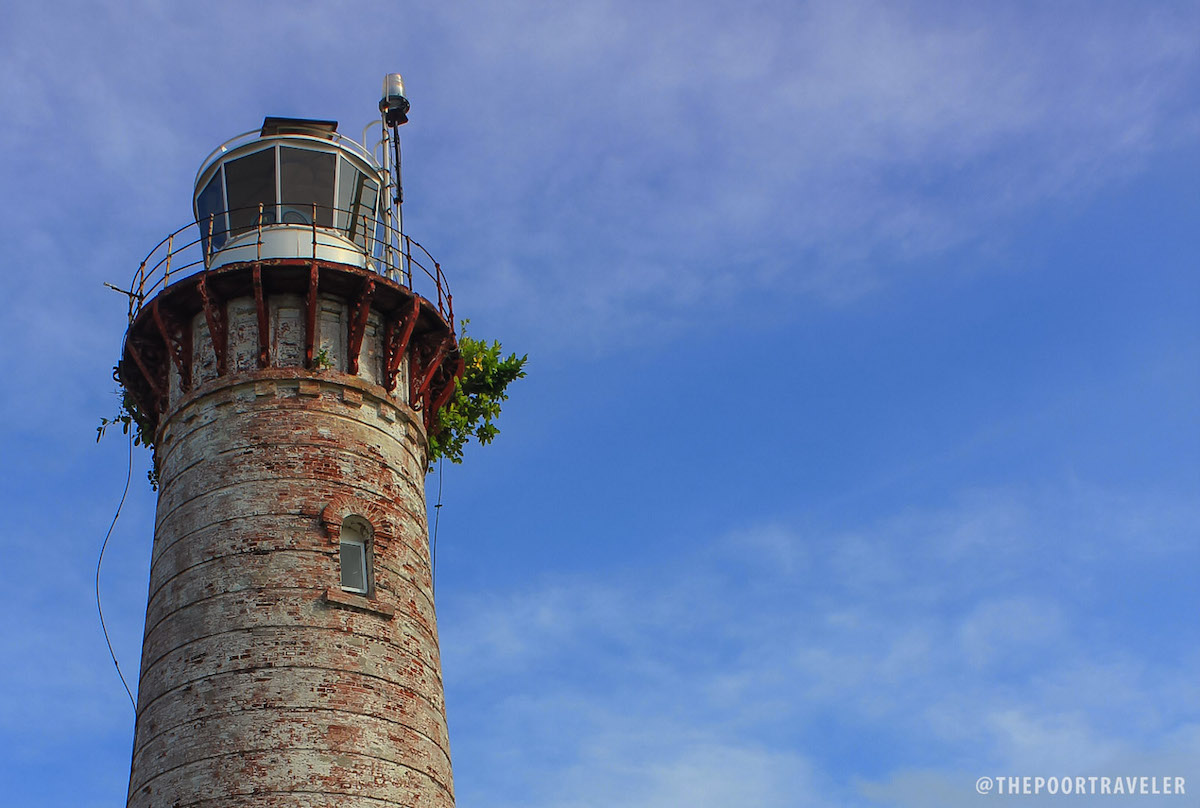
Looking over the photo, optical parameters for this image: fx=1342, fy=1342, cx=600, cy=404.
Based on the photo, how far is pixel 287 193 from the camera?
24828mm

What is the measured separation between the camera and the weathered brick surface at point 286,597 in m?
19.1

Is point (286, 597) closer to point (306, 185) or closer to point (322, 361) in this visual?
point (322, 361)

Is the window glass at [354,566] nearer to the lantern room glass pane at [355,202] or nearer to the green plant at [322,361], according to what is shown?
the green plant at [322,361]

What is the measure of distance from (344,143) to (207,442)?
22.2 ft

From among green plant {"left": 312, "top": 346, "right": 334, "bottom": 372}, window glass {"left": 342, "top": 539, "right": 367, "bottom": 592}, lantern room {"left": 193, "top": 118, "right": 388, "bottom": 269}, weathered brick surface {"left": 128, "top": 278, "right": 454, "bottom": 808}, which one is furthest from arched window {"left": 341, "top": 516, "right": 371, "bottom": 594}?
lantern room {"left": 193, "top": 118, "right": 388, "bottom": 269}

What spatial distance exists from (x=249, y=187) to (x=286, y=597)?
8590 millimetres

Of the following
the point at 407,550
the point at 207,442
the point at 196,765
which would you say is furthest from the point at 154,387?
the point at 196,765

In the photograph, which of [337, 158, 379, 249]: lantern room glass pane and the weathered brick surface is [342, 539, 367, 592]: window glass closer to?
the weathered brick surface

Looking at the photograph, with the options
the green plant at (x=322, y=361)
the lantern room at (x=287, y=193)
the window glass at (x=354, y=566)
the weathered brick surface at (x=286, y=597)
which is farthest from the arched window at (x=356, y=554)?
the lantern room at (x=287, y=193)

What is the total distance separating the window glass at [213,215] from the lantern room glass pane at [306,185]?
48.9 inches

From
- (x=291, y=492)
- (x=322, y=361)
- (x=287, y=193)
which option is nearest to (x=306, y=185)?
(x=287, y=193)

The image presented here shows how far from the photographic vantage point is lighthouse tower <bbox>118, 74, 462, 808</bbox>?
1927 centimetres

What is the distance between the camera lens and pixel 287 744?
62.1 ft

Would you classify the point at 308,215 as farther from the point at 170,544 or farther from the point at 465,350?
the point at 170,544
